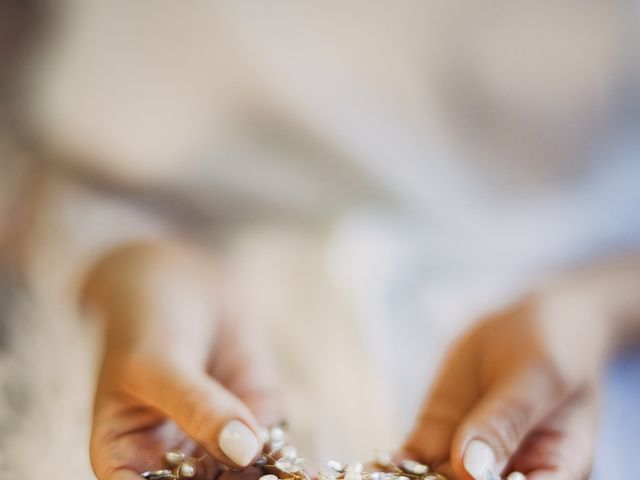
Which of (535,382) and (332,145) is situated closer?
(535,382)

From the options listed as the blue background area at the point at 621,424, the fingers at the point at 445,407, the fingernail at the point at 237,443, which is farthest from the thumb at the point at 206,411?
the blue background area at the point at 621,424

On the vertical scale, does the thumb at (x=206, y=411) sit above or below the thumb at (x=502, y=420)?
below

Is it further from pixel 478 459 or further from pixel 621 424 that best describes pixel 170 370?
pixel 621 424

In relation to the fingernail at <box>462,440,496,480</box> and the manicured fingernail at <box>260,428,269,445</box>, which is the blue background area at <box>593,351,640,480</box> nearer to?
the fingernail at <box>462,440,496,480</box>

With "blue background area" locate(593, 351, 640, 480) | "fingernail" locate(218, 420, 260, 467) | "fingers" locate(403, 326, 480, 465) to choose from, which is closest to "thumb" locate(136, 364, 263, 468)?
"fingernail" locate(218, 420, 260, 467)

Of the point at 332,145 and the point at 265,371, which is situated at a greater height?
the point at 332,145

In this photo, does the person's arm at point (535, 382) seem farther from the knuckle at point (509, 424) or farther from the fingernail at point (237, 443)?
the fingernail at point (237, 443)

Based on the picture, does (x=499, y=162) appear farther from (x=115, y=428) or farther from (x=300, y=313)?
(x=115, y=428)

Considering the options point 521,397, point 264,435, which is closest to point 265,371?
point 264,435
